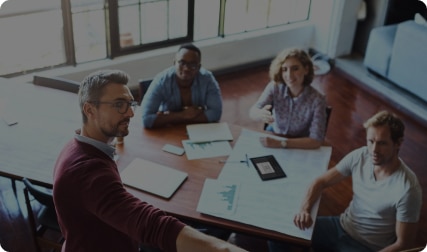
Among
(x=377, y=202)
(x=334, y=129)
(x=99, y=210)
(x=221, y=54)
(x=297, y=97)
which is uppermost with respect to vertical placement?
(x=99, y=210)

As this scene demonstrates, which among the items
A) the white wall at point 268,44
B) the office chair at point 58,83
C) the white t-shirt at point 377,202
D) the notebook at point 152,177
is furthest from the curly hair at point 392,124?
the white wall at point 268,44

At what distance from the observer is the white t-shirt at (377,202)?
2346 millimetres

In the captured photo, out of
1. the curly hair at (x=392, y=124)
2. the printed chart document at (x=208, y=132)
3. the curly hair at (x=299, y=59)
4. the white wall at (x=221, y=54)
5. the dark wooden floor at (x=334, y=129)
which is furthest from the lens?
the white wall at (x=221, y=54)

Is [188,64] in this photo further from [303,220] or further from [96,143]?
[96,143]

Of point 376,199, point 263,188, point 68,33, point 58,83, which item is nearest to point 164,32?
point 68,33

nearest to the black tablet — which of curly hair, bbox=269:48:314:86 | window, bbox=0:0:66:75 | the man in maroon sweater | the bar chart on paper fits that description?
the bar chart on paper

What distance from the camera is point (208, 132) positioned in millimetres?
2920

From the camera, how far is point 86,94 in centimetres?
171

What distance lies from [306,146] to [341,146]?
149 centimetres

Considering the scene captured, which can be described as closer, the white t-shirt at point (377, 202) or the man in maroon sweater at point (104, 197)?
the man in maroon sweater at point (104, 197)

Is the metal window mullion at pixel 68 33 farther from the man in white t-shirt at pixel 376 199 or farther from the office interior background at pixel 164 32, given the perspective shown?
the man in white t-shirt at pixel 376 199

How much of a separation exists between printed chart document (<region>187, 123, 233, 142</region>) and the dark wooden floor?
28.3 inches

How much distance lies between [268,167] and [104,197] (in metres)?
1.30

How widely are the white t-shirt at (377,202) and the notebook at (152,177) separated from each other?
0.87 metres
